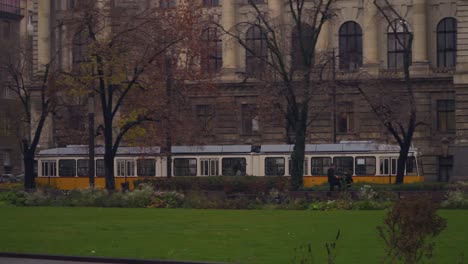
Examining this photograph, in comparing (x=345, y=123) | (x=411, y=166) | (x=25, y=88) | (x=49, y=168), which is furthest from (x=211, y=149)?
(x=345, y=123)

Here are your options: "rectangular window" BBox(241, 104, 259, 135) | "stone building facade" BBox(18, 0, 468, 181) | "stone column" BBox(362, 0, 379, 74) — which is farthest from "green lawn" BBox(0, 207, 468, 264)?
"rectangular window" BBox(241, 104, 259, 135)

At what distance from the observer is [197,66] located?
60.8 metres

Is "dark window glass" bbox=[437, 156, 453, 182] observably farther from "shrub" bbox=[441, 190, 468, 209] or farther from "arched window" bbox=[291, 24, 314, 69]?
"shrub" bbox=[441, 190, 468, 209]

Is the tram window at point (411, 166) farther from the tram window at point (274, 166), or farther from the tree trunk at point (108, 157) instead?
the tree trunk at point (108, 157)

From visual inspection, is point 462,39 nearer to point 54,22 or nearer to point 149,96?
point 149,96

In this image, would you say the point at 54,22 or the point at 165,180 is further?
the point at 54,22

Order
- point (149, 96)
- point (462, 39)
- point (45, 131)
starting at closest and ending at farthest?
point (149, 96) → point (462, 39) → point (45, 131)

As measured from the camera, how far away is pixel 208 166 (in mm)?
63000

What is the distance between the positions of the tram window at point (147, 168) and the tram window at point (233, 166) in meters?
4.54

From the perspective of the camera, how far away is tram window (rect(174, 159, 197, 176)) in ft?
207

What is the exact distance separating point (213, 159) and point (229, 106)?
7825 mm

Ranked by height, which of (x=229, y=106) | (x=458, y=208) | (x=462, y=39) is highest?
(x=462, y=39)

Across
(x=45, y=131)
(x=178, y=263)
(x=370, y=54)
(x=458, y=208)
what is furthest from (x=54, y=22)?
(x=178, y=263)

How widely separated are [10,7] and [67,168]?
44203mm
